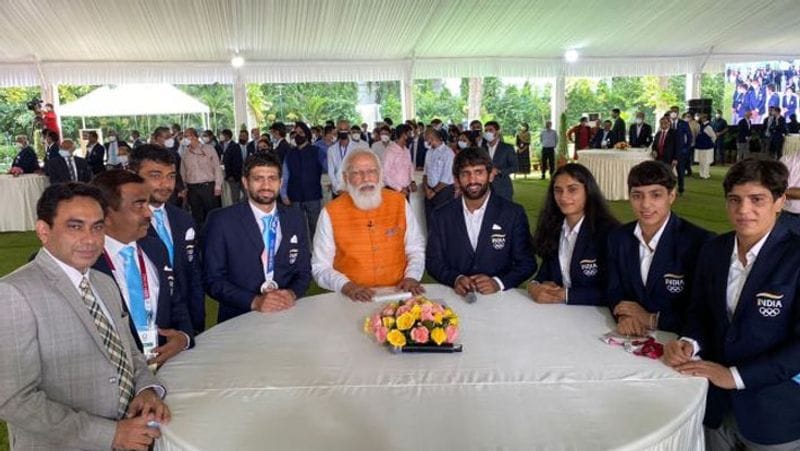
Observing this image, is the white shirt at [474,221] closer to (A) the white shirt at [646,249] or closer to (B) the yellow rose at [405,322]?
(A) the white shirt at [646,249]

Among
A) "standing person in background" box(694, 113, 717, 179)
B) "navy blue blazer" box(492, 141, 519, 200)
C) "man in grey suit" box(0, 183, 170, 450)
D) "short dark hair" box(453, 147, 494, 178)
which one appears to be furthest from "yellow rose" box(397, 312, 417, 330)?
"standing person in background" box(694, 113, 717, 179)

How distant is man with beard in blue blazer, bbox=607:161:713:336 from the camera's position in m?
2.36

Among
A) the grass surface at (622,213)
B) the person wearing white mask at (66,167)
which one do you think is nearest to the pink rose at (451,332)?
the grass surface at (622,213)

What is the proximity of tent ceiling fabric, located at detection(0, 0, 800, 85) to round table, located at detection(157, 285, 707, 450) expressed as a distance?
10.9 meters

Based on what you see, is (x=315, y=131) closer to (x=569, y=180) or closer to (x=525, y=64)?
(x=525, y=64)

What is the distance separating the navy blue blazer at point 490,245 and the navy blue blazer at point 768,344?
1237 mm

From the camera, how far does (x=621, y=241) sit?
2.51 m

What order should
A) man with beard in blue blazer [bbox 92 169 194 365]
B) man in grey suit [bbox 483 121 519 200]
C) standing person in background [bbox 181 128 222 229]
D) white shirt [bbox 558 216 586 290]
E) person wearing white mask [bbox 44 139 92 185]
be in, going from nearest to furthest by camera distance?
1. man with beard in blue blazer [bbox 92 169 194 365]
2. white shirt [bbox 558 216 586 290]
3. man in grey suit [bbox 483 121 519 200]
4. standing person in background [bbox 181 128 222 229]
5. person wearing white mask [bbox 44 139 92 185]

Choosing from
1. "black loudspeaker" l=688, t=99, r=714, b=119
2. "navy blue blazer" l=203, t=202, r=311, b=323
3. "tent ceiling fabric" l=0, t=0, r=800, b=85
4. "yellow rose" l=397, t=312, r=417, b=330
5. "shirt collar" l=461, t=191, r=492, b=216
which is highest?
"tent ceiling fabric" l=0, t=0, r=800, b=85

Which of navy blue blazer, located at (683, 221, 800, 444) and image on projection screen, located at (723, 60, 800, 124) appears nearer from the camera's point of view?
navy blue blazer, located at (683, 221, 800, 444)

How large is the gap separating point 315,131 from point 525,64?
8028 millimetres

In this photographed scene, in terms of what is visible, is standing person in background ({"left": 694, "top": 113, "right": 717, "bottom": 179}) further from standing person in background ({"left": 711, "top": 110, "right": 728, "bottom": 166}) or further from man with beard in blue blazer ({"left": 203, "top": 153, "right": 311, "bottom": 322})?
man with beard in blue blazer ({"left": 203, "top": 153, "right": 311, "bottom": 322})

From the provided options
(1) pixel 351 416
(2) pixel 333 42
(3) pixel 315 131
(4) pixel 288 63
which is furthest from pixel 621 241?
(4) pixel 288 63

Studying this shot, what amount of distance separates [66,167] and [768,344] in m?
10.4
